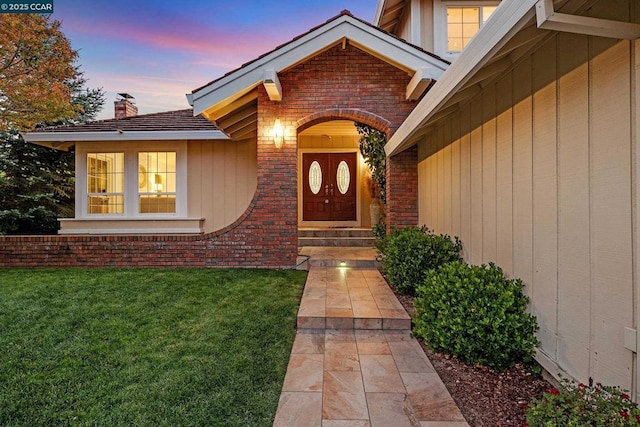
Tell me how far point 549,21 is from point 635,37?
19.5 inches

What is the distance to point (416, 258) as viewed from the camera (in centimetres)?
464

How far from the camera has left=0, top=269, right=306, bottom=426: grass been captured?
215cm

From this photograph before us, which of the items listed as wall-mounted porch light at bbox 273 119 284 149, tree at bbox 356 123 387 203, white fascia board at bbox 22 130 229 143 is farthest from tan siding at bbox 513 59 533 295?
white fascia board at bbox 22 130 229 143

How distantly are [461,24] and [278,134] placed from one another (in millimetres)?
5292

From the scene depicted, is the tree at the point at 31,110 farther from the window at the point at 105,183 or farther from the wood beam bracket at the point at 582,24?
the wood beam bracket at the point at 582,24

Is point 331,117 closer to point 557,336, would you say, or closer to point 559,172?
point 559,172

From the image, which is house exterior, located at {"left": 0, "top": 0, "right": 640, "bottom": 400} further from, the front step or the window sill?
the front step

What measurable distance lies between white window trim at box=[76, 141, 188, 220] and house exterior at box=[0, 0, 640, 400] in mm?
40

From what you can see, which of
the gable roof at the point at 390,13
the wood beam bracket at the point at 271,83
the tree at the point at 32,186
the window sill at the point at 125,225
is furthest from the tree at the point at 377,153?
the tree at the point at 32,186

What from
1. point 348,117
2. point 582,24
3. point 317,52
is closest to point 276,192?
point 348,117

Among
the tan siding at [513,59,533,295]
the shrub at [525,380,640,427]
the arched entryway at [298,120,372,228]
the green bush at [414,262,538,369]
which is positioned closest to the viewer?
the shrub at [525,380,640,427]

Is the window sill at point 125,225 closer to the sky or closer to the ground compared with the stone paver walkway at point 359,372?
closer to the sky

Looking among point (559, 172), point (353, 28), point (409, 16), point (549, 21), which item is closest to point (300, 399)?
point (559, 172)

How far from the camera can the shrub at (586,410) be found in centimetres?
147
